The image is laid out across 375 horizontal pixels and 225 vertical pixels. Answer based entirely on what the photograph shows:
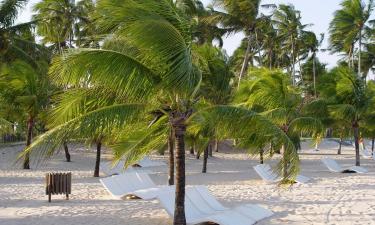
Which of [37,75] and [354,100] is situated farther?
[354,100]

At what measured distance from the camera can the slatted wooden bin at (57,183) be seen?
35.8ft

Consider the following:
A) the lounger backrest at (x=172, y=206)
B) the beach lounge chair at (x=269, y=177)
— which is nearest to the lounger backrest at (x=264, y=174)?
the beach lounge chair at (x=269, y=177)

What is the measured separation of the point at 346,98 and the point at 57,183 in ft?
51.0

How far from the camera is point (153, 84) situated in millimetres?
7109

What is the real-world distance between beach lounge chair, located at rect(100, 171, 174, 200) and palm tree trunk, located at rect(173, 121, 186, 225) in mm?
3264

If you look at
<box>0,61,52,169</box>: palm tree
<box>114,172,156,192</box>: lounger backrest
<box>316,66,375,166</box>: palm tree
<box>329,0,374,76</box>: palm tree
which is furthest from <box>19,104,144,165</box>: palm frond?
<box>329,0,374,76</box>: palm tree

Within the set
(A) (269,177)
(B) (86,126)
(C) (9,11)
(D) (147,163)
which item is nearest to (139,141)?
(B) (86,126)

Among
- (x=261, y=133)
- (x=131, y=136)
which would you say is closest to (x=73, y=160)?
(x=131, y=136)

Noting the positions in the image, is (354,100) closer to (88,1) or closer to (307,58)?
(88,1)

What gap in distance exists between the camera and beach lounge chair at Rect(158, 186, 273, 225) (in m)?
8.51

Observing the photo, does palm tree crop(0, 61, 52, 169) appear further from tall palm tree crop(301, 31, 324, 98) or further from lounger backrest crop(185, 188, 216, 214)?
tall palm tree crop(301, 31, 324, 98)

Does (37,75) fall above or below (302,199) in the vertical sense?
above

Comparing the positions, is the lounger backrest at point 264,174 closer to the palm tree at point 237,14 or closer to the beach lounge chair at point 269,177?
the beach lounge chair at point 269,177

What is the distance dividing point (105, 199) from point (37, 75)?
9147 millimetres
